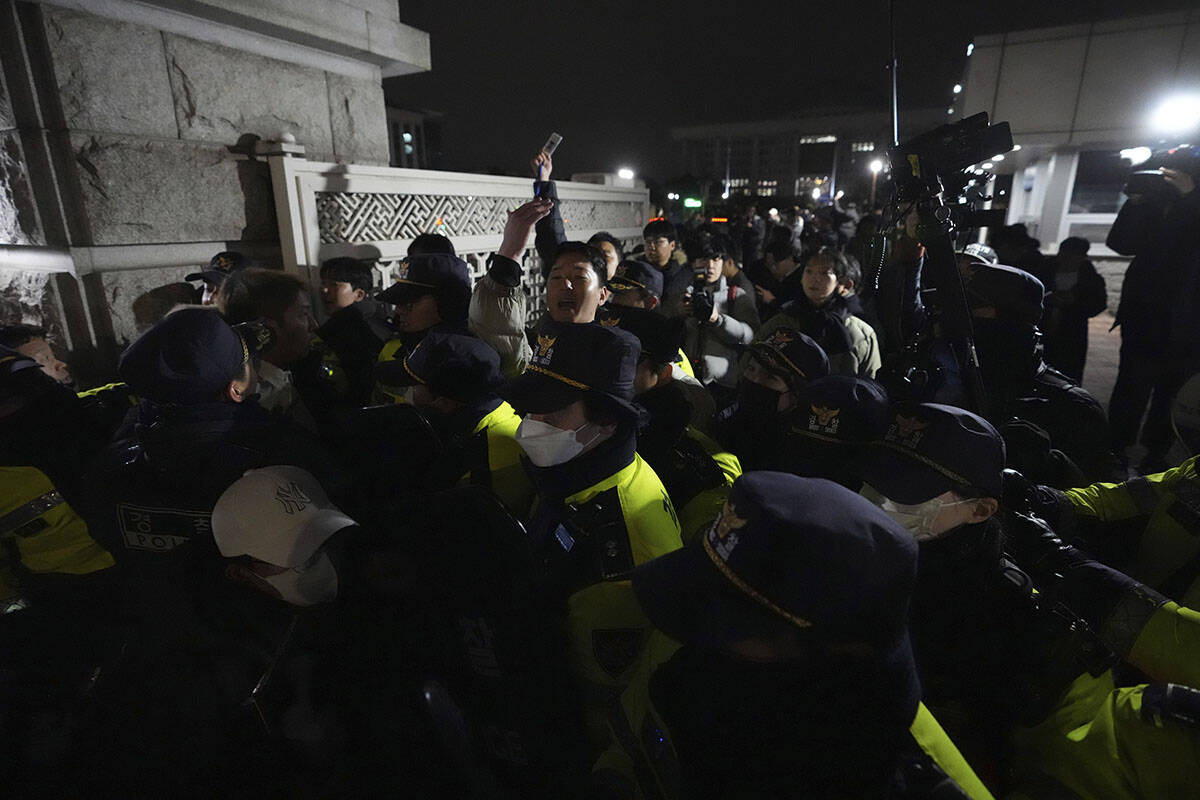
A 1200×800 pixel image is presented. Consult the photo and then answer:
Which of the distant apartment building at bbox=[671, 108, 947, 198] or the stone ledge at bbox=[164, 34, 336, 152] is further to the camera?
the distant apartment building at bbox=[671, 108, 947, 198]

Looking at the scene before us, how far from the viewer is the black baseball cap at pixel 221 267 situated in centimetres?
381

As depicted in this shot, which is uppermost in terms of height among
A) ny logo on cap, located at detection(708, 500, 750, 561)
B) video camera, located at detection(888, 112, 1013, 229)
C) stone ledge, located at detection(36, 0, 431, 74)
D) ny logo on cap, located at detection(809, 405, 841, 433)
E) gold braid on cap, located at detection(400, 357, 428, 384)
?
stone ledge, located at detection(36, 0, 431, 74)

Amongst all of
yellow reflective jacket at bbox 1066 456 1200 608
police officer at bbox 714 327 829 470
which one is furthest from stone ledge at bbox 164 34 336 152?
yellow reflective jacket at bbox 1066 456 1200 608

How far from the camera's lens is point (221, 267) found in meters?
3.91

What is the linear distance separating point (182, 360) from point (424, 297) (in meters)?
1.57

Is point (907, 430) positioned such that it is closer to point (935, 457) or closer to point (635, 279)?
point (935, 457)

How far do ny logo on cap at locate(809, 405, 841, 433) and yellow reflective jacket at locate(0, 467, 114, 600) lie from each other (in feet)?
9.48

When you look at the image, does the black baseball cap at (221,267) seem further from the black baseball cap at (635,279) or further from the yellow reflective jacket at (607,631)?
the yellow reflective jacket at (607,631)

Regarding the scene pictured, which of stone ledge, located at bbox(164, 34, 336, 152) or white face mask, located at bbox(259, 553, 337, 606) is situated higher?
stone ledge, located at bbox(164, 34, 336, 152)

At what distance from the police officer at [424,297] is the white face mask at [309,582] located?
1762mm

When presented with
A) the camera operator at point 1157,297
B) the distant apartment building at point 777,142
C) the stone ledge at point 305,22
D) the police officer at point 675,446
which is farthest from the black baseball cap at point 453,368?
the distant apartment building at point 777,142

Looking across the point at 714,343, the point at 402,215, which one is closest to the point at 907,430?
the point at 714,343

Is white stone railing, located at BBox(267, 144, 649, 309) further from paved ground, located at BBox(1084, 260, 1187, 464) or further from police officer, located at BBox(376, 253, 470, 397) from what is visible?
paved ground, located at BBox(1084, 260, 1187, 464)

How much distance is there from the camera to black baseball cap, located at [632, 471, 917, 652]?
40.3 inches
